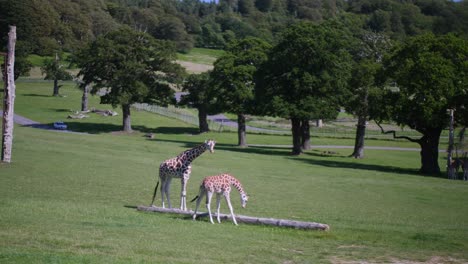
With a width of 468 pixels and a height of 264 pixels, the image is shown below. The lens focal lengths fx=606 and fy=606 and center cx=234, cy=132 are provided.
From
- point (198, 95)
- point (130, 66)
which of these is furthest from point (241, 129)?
point (130, 66)

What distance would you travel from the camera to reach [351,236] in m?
18.8

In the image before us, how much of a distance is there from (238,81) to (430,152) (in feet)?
79.4

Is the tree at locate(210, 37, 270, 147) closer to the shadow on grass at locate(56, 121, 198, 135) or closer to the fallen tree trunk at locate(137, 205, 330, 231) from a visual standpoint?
the shadow on grass at locate(56, 121, 198, 135)

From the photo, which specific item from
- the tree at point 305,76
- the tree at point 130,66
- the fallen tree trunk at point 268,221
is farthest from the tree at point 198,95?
the fallen tree trunk at point 268,221

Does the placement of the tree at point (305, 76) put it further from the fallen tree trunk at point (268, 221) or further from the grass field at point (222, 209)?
the fallen tree trunk at point (268, 221)

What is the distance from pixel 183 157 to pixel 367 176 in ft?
87.5

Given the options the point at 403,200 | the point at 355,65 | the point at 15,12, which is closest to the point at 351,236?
the point at 403,200

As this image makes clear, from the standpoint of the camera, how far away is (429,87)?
5203cm

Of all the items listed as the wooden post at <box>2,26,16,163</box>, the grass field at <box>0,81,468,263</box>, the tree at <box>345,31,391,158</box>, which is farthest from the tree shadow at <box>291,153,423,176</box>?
the wooden post at <box>2,26,16,163</box>

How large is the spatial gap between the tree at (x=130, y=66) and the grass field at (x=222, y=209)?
875 inches

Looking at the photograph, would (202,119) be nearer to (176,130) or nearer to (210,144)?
(176,130)

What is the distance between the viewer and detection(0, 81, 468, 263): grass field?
48.0ft

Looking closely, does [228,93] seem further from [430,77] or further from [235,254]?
[235,254]

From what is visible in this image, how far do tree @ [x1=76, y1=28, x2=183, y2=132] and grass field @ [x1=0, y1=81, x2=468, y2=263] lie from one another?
875 inches
